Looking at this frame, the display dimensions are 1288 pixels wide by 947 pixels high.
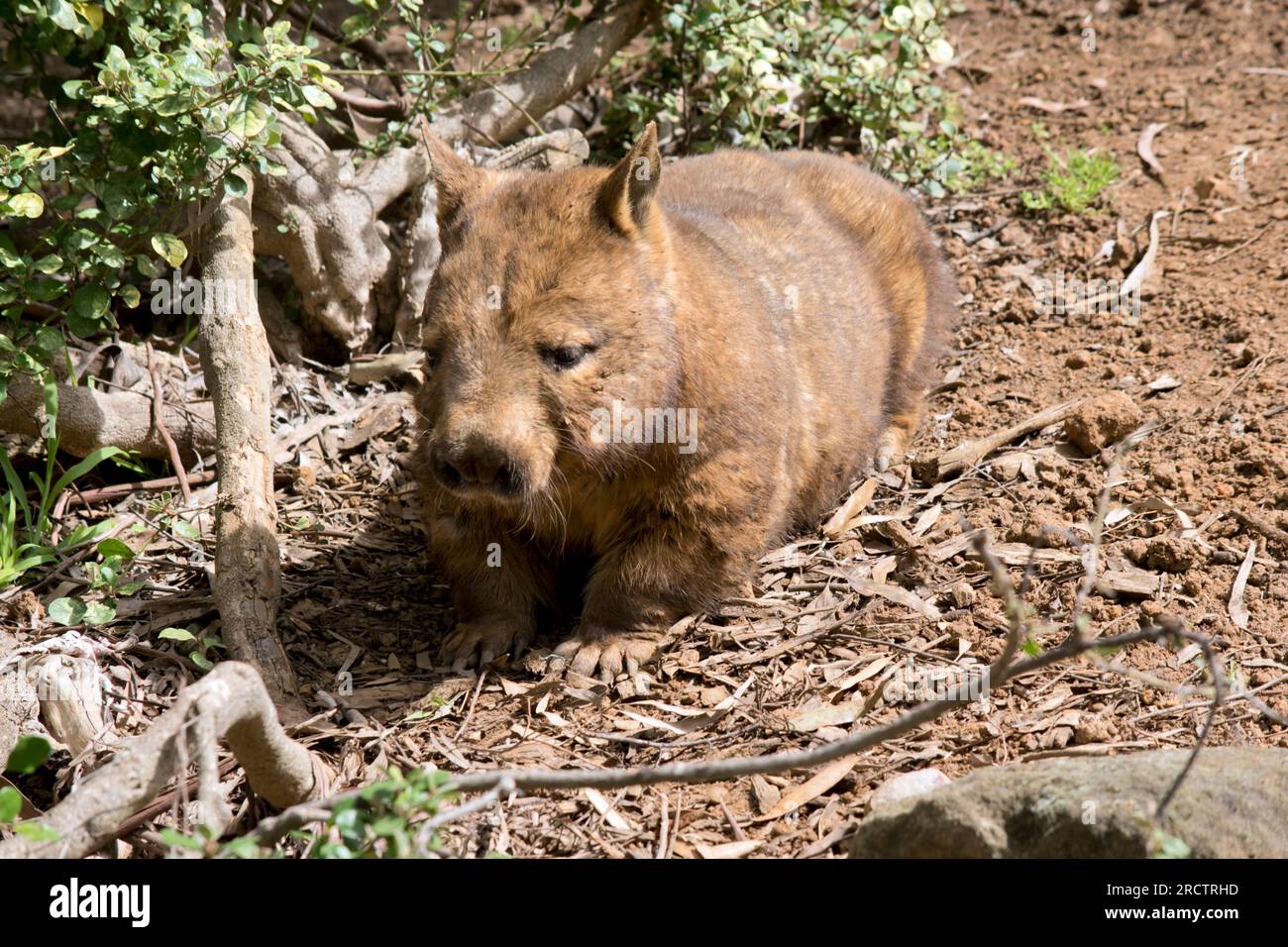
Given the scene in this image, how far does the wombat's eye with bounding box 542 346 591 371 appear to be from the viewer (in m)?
4.66

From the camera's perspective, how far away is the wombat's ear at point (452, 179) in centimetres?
526

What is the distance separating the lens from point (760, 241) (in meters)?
6.26

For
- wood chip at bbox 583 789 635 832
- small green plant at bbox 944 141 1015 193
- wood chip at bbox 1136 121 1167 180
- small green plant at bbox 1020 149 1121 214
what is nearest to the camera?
wood chip at bbox 583 789 635 832

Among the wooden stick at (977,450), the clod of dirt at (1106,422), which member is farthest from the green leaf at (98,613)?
the clod of dirt at (1106,422)

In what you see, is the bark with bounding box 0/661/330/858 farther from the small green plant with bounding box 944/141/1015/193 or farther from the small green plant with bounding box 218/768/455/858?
the small green plant with bounding box 944/141/1015/193

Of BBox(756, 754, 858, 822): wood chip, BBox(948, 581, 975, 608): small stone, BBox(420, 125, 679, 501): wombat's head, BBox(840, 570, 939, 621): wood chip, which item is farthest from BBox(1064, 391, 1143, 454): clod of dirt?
BBox(756, 754, 858, 822): wood chip

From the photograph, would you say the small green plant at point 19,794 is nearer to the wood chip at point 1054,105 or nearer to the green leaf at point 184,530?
the green leaf at point 184,530

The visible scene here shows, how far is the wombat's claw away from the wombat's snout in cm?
111

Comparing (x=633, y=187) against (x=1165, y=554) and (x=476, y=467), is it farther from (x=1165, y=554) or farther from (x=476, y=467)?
(x=1165, y=554)

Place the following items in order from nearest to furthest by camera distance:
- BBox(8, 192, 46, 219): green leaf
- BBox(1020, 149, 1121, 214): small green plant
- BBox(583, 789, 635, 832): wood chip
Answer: BBox(583, 789, 635, 832): wood chip, BBox(8, 192, 46, 219): green leaf, BBox(1020, 149, 1121, 214): small green plant

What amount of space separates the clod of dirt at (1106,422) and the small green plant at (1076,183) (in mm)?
2432

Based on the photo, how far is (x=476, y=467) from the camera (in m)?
4.43

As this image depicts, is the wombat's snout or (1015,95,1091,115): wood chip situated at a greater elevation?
(1015,95,1091,115): wood chip
